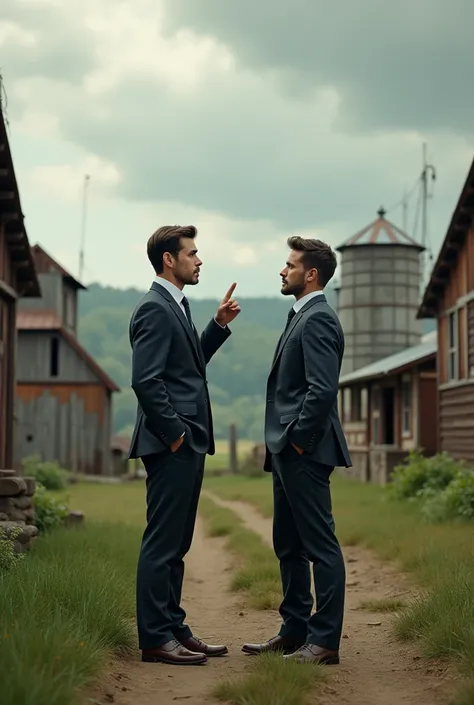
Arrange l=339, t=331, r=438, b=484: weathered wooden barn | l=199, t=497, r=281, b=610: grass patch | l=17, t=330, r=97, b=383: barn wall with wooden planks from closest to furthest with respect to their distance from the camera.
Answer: l=199, t=497, r=281, b=610: grass patch
l=339, t=331, r=438, b=484: weathered wooden barn
l=17, t=330, r=97, b=383: barn wall with wooden planks

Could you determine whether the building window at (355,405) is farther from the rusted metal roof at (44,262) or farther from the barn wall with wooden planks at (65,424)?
the rusted metal roof at (44,262)

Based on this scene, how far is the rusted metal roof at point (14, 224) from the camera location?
14359 millimetres

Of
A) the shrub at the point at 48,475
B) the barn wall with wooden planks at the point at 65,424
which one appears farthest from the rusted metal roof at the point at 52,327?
the shrub at the point at 48,475

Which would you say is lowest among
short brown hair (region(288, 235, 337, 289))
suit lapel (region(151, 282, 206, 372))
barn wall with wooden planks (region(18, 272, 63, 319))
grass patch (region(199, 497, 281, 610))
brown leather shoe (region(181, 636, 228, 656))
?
grass patch (region(199, 497, 281, 610))

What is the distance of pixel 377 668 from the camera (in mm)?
5602

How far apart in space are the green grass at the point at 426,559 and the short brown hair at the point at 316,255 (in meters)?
2.11

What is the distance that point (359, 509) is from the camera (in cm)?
1666

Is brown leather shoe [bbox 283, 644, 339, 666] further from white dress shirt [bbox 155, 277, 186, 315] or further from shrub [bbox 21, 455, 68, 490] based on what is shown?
shrub [bbox 21, 455, 68, 490]

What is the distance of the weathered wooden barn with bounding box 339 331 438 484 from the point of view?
25734 mm

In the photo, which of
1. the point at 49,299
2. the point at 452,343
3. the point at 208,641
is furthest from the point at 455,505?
the point at 49,299

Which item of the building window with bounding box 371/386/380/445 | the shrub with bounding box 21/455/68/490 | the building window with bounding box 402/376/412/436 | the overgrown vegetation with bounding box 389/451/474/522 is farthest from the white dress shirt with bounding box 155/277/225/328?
the building window with bounding box 371/386/380/445

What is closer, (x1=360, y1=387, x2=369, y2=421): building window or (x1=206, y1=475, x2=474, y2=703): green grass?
(x1=206, y1=475, x2=474, y2=703): green grass

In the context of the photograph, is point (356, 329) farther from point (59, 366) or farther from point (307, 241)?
point (307, 241)

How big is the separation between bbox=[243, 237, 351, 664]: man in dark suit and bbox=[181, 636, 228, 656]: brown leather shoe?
0.49ft
